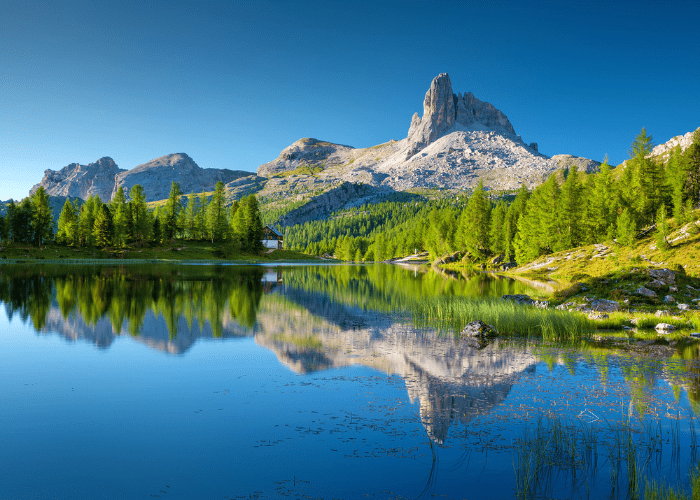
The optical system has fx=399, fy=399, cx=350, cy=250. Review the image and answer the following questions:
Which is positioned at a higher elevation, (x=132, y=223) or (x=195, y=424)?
(x=132, y=223)

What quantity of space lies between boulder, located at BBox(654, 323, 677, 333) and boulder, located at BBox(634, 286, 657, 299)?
7.17m

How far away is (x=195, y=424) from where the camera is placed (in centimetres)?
1066

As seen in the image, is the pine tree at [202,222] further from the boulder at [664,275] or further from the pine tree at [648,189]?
the boulder at [664,275]

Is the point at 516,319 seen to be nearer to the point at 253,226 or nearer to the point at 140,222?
the point at 140,222

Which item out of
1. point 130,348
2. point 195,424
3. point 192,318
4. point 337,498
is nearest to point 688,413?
point 337,498

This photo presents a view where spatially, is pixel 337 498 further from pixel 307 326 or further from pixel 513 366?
pixel 307 326

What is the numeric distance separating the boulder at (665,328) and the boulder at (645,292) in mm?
7173

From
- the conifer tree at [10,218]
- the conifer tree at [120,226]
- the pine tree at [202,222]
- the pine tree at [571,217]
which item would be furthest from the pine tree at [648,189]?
the conifer tree at [10,218]

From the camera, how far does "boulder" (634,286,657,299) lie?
96.9ft

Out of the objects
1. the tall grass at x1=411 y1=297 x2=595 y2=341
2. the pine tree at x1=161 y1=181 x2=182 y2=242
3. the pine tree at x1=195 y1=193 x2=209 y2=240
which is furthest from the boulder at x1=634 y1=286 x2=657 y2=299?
the pine tree at x1=195 y1=193 x2=209 y2=240

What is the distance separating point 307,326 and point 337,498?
704 inches

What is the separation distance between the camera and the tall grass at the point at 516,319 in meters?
22.5

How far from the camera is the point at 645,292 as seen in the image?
97.8 ft

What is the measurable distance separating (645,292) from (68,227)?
385ft
